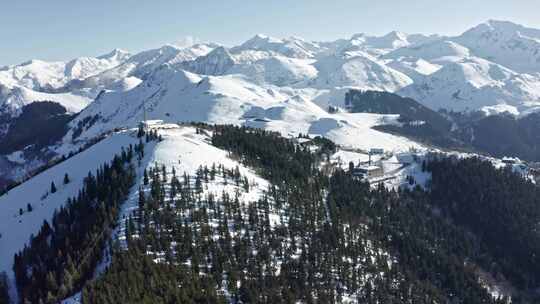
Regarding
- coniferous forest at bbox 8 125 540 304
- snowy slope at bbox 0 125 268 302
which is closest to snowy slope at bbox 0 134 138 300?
snowy slope at bbox 0 125 268 302

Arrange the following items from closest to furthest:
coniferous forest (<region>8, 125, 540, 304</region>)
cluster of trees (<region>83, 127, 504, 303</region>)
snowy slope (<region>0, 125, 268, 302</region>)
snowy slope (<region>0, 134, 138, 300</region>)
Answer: coniferous forest (<region>8, 125, 540, 304</region>), cluster of trees (<region>83, 127, 504, 303</region>), snowy slope (<region>0, 134, 138, 300</region>), snowy slope (<region>0, 125, 268, 302</region>)

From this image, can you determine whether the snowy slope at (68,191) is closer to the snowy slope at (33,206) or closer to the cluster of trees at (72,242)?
the snowy slope at (33,206)

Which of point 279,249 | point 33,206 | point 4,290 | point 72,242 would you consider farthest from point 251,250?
point 33,206

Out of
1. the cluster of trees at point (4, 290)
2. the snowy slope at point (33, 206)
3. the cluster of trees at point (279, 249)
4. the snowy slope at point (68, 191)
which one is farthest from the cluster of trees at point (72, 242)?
the cluster of trees at point (279, 249)

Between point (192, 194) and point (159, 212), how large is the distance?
18.0m

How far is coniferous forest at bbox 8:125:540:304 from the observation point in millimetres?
113812

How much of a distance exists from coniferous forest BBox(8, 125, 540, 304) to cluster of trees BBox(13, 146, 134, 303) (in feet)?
1.17

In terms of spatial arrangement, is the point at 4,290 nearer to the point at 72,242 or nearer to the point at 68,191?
the point at 72,242

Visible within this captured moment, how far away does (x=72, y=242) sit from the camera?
133 meters

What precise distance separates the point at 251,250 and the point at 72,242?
4638 cm

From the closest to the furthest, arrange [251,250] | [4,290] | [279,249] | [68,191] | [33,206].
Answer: [4,290], [251,250], [279,249], [68,191], [33,206]

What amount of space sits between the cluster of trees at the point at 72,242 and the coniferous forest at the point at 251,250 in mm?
355

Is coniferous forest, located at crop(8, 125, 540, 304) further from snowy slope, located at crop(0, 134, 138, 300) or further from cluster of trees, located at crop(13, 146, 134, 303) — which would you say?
snowy slope, located at crop(0, 134, 138, 300)

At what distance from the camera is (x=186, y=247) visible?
411ft
